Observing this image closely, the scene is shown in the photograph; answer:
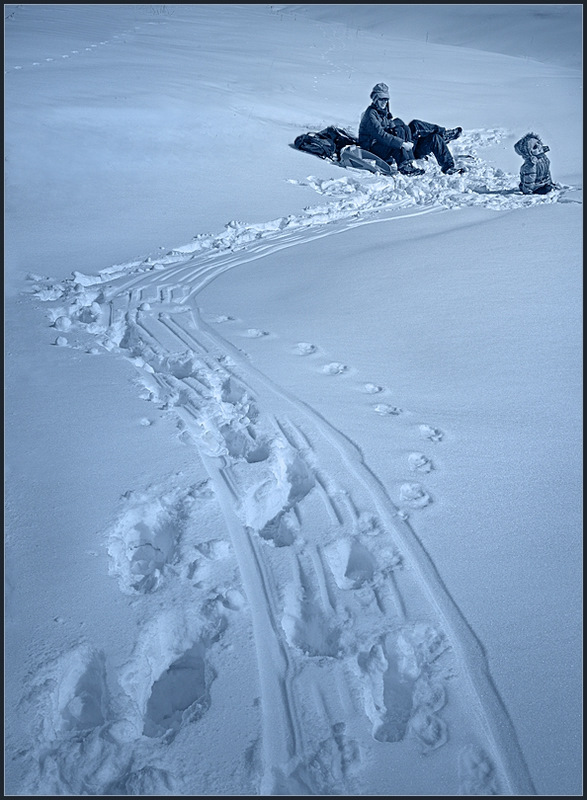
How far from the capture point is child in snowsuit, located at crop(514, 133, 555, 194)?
21.9 ft

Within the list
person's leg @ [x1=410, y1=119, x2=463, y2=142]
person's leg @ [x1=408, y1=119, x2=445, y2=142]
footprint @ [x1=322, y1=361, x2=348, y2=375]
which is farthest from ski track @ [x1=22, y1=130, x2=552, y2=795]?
person's leg @ [x1=408, y1=119, x2=445, y2=142]

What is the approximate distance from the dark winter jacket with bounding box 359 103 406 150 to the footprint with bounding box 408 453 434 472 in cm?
675

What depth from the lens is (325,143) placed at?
830 centimetres

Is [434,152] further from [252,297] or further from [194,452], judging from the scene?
[194,452]

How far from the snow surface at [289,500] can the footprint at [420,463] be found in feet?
0.03

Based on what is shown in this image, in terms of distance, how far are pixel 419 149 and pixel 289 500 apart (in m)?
7.39

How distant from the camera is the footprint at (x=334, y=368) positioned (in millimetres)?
3270

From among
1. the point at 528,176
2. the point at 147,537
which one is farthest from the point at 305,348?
the point at 528,176

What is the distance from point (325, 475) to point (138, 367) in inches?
57.3

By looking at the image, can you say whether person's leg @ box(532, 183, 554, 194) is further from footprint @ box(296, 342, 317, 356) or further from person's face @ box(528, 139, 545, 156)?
footprint @ box(296, 342, 317, 356)

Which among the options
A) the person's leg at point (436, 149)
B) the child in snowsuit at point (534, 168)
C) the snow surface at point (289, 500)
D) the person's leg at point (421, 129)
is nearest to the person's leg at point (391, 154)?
the person's leg at point (436, 149)

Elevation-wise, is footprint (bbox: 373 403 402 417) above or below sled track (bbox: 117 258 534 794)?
above

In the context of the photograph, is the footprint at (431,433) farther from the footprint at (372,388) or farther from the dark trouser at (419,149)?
the dark trouser at (419,149)

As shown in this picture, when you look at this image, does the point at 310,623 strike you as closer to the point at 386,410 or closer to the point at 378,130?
the point at 386,410
